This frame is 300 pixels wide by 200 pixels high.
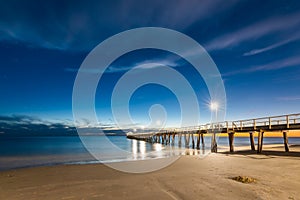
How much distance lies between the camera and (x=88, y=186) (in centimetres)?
848

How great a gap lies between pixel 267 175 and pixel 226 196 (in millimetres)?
4634

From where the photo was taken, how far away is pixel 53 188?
8.30m

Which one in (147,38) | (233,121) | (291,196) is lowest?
(291,196)

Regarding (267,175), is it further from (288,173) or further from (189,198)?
(189,198)

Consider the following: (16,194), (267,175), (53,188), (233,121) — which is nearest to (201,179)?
(267,175)

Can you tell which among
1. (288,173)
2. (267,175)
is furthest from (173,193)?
(288,173)

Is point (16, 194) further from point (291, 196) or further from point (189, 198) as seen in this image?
point (291, 196)

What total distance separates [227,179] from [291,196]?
2918 mm

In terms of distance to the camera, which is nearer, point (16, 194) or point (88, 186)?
point (16, 194)

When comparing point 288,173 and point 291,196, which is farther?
point 288,173

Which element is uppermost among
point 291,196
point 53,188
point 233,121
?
point 233,121

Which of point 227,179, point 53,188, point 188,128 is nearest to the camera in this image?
point 53,188

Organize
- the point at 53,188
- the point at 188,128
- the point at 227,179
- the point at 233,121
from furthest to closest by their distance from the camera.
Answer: the point at 188,128 → the point at 233,121 → the point at 227,179 → the point at 53,188

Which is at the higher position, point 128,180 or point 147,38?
point 147,38
